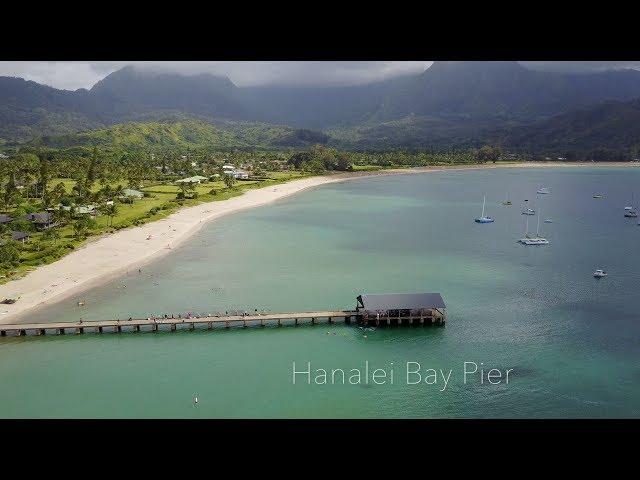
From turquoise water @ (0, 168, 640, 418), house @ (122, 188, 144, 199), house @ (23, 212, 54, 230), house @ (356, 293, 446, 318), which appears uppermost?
house @ (122, 188, 144, 199)

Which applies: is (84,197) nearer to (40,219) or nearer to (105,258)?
(40,219)

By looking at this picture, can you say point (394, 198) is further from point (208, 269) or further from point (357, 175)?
point (208, 269)

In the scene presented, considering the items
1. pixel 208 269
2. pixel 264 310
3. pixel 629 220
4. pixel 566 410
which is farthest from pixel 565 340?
pixel 629 220

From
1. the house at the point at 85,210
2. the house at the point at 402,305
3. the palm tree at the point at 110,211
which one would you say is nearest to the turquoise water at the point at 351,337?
the house at the point at 402,305

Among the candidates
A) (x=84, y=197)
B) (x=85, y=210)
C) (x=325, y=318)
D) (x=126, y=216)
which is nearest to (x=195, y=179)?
(x=84, y=197)

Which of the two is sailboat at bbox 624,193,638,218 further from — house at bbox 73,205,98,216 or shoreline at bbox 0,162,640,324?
house at bbox 73,205,98,216

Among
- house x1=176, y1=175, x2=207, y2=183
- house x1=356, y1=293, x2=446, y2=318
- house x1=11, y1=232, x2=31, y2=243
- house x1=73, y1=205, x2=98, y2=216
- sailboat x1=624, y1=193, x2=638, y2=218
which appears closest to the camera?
house x1=356, y1=293, x2=446, y2=318

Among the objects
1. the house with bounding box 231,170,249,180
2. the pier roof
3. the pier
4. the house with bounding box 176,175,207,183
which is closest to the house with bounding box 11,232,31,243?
the pier
